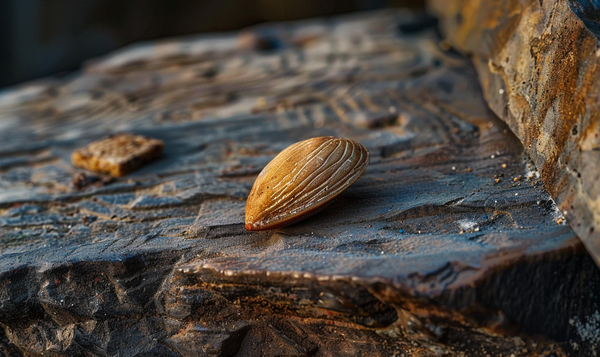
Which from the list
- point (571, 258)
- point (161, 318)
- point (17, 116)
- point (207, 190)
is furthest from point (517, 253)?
point (17, 116)

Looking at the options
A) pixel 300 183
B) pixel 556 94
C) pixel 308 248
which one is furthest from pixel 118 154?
pixel 556 94

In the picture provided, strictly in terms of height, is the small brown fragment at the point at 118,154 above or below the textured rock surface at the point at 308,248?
above

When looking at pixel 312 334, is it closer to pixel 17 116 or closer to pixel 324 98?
pixel 324 98

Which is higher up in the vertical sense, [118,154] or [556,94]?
[556,94]

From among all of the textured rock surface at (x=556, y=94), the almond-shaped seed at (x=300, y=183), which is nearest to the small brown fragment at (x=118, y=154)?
the almond-shaped seed at (x=300, y=183)

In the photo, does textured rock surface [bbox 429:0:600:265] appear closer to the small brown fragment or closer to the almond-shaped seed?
the almond-shaped seed

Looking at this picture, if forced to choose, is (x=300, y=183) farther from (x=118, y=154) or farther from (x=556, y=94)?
(x=118, y=154)

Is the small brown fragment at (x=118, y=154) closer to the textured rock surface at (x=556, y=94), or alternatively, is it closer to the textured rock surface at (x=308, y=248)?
the textured rock surface at (x=308, y=248)
